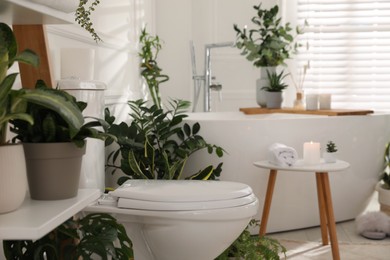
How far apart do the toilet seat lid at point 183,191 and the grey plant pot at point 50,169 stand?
0.59m

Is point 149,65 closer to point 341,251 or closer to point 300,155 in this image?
point 300,155

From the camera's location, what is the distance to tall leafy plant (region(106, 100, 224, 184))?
256 centimetres

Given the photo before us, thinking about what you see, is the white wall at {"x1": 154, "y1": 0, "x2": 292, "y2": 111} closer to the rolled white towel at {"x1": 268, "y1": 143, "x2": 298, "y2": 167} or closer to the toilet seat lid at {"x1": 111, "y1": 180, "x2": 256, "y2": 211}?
the rolled white towel at {"x1": 268, "y1": 143, "x2": 298, "y2": 167}

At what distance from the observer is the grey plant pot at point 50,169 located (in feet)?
3.95

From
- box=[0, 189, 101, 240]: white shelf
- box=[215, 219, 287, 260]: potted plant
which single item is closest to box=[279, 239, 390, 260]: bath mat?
box=[215, 219, 287, 260]: potted plant

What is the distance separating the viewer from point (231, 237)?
73.5 inches

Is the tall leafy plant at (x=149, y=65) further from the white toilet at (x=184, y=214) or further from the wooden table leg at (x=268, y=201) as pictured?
the white toilet at (x=184, y=214)

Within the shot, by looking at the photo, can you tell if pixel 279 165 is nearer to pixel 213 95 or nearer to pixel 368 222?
pixel 368 222

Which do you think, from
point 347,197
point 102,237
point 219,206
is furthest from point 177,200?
point 347,197

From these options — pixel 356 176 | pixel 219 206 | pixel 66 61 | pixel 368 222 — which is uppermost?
pixel 66 61

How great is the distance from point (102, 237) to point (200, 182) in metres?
0.65

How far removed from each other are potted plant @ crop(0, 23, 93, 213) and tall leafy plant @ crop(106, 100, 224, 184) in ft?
4.53

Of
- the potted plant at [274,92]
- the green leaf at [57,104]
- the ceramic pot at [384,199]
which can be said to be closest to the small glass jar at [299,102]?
the potted plant at [274,92]

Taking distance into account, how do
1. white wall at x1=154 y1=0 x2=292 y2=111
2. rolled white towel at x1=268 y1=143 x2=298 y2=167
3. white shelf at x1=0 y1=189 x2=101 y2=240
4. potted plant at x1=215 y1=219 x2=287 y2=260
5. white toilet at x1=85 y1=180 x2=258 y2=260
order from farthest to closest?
1. white wall at x1=154 y1=0 x2=292 y2=111
2. rolled white towel at x1=268 y1=143 x2=298 y2=167
3. potted plant at x1=215 y1=219 x2=287 y2=260
4. white toilet at x1=85 y1=180 x2=258 y2=260
5. white shelf at x1=0 y1=189 x2=101 y2=240
